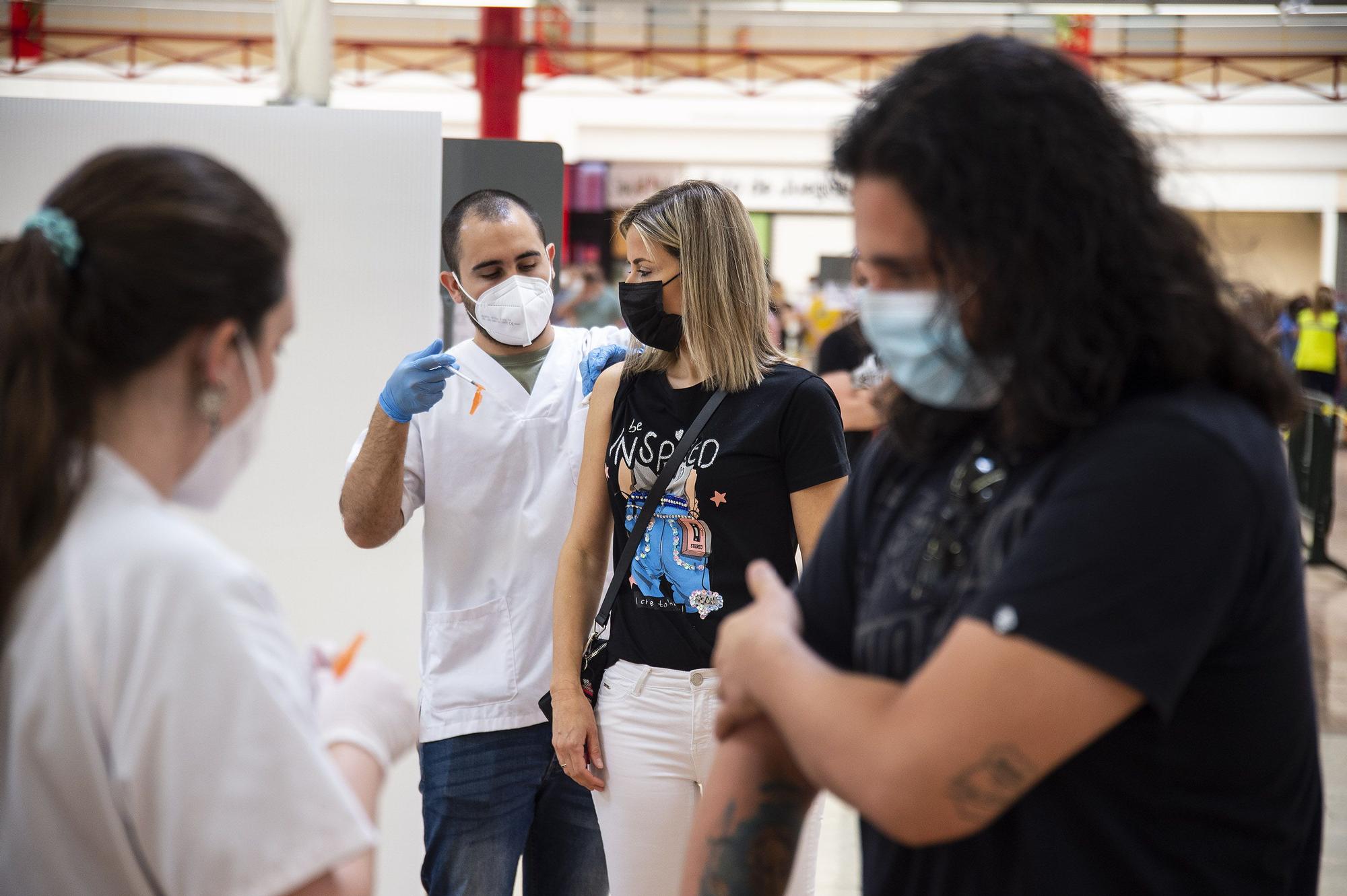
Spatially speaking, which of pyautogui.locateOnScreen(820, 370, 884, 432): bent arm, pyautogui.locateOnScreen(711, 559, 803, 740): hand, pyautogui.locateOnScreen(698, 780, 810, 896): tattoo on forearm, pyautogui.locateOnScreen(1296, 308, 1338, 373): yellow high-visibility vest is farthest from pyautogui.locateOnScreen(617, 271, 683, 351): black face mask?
pyautogui.locateOnScreen(1296, 308, 1338, 373): yellow high-visibility vest

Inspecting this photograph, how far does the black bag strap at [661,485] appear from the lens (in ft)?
6.52

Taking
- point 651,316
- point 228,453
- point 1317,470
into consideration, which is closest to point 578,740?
point 651,316

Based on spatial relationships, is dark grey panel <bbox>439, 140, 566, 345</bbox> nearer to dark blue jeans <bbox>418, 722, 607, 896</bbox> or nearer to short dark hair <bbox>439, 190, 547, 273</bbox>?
short dark hair <bbox>439, 190, 547, 273</bbox>

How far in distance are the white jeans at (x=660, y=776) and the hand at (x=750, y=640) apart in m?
0.68

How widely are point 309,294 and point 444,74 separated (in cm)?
1085

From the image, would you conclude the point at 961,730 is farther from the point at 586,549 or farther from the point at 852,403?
the point at 852,403

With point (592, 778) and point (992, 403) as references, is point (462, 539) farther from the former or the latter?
point (992, 403)

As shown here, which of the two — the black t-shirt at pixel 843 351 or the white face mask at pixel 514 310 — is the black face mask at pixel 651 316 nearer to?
the white face mask at pixel 514 310

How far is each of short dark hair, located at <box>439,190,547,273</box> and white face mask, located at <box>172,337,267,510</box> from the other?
1.39 metres

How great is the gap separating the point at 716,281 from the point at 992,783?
1287 mm

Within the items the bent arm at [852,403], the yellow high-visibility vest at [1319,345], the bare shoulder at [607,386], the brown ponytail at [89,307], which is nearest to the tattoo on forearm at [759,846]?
the brown ponytail at [89,307]

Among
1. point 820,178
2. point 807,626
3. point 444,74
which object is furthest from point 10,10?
point 807,626

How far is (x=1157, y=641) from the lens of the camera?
91 centimetres

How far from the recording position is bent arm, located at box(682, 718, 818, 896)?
4.11ft
